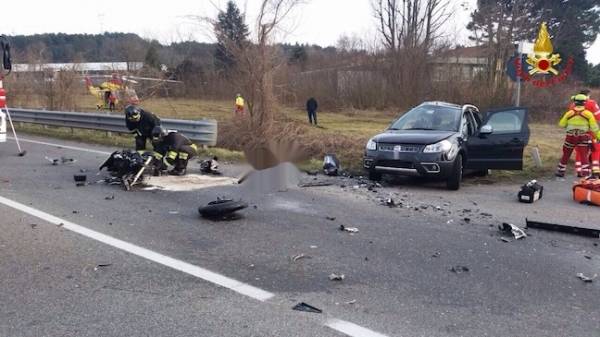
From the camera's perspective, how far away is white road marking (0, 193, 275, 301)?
4211 millimetres

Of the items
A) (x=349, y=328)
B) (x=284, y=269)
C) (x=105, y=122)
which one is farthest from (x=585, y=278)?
(x=105, y=122)

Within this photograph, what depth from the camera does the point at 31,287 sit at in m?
4.23

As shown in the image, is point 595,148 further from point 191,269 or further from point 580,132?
point 191,269

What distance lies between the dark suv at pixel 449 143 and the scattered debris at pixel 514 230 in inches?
110

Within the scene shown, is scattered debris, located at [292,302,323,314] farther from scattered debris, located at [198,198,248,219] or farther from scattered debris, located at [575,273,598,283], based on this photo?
scattered debris, located at [198,198,248,219]

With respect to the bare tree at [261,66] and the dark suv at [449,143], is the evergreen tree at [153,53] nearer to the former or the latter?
the bare tree at [261,66]

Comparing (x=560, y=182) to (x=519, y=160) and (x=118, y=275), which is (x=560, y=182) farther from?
(x=118, y=275)

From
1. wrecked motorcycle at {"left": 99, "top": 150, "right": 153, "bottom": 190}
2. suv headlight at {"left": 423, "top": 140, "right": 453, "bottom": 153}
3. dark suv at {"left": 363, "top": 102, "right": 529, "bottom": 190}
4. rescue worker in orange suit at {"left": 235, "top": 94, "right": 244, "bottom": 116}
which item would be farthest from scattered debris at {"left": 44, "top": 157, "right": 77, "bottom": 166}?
suv headlight at {"left": 423, "top": 140, "right": 453, "bottom": 153}

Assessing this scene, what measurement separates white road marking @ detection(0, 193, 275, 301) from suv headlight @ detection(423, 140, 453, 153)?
5392 mm

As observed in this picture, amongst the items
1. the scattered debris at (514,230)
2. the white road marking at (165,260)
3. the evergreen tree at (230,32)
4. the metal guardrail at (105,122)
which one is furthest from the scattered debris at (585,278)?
the evergreen tree at (230,32)

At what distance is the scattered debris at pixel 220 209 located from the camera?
647 centimetres

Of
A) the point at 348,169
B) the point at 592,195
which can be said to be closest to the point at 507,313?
the point at 592,195

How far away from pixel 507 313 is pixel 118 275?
10.5 feet

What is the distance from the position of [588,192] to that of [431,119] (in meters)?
3.11
